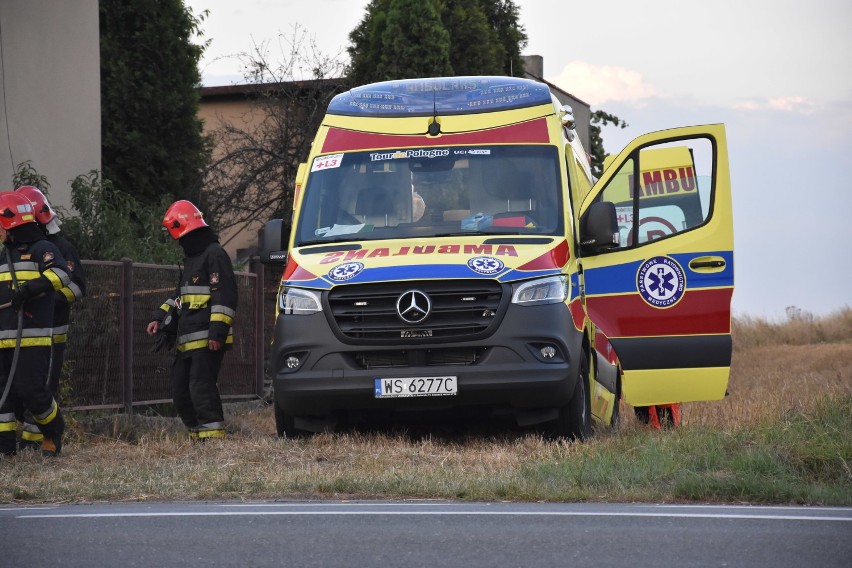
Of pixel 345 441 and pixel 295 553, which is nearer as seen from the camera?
pixel 295 553

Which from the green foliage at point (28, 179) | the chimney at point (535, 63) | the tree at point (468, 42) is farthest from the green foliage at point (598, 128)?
the green foliage at point (28, 179)

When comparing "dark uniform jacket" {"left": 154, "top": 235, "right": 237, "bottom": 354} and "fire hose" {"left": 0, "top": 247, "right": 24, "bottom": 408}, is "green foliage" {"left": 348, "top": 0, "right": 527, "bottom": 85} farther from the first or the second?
"fire hose" {"left": 0, "top": 247, "right": 24, "bottom": 408}

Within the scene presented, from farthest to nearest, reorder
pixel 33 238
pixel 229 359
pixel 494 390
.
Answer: pixel 229 359 < pixel 33 238 < pixel 494 390

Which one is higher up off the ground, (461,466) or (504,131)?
(504,131)

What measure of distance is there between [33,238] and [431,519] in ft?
17.7

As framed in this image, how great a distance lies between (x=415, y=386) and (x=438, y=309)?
567 mm

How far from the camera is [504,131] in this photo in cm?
1133

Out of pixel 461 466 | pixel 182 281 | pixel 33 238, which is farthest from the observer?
pixel 182 281

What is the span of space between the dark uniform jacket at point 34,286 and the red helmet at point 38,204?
0.90 feet

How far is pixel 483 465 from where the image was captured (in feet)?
31.0

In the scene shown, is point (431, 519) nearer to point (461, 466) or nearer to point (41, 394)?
point (461, 466)

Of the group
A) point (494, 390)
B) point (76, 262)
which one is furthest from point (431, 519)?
point (76, 262)

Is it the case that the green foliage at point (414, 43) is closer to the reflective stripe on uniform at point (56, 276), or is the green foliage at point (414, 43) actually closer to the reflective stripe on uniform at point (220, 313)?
the reflective stripe on uniform at point (220, 313)

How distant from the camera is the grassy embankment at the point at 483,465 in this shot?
8.19 metres
